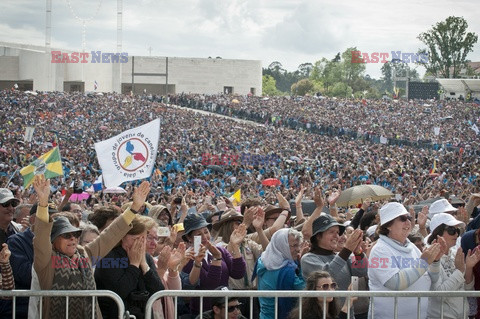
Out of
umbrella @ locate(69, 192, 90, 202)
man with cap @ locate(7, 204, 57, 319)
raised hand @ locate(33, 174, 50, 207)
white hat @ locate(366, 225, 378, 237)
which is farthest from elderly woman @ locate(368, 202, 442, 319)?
umbrella @ locate(69, 192, 90, 202)

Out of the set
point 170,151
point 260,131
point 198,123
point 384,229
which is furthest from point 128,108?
point 384,229

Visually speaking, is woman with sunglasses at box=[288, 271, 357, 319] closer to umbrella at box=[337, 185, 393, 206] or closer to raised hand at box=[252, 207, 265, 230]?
raised hand at box=[252, 207, 265, 230]

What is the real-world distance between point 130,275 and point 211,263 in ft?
2.78

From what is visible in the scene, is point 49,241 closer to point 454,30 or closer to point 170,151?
point 170,151

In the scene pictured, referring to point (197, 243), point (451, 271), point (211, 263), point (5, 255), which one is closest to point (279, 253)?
point (211, 263)

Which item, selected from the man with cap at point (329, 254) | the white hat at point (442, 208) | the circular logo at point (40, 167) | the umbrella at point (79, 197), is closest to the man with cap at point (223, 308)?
the man with cap at point (329, 254)

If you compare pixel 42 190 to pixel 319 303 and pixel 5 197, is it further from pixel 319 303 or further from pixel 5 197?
pixel 319 303

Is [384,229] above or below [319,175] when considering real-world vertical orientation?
above

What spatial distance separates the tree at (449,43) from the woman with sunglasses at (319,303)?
237ft

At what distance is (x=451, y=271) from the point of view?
5723 mm

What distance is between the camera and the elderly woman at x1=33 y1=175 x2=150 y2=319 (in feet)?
14.9

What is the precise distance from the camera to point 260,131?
40.3 m

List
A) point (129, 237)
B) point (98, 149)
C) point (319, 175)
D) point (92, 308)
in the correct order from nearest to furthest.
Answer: point (92, 308)
point (129, 237)
point (98, 149)
point (319, 175)

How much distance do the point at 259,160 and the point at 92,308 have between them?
25648 millimetres
